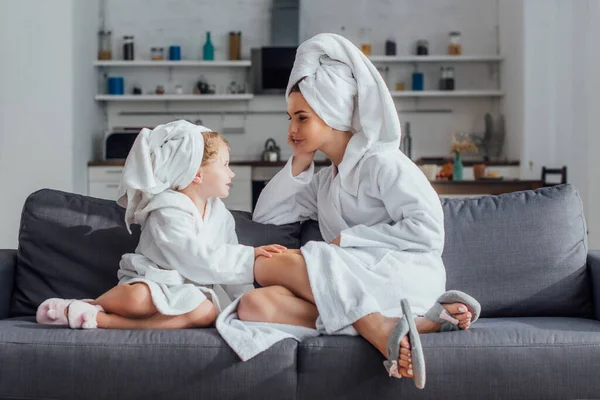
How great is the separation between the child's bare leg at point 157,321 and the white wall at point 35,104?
14.5 feet

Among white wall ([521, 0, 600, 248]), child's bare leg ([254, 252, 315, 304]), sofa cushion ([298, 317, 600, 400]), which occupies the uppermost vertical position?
white wall ([521, 0, 600, 248])

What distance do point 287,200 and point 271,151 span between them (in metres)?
4.56

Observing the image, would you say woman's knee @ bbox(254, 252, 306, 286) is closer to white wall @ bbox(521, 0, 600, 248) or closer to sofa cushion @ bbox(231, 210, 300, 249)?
sofa cushion @ bbox(231, 210, 300, 249)

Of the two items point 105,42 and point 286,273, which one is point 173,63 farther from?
point 286,273

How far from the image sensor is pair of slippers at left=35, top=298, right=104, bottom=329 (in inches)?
80.2

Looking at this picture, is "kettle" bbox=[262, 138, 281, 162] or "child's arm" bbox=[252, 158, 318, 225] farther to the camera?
"kettle" bbox=[262, 138, 281, 162]

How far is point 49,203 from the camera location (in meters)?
2.47

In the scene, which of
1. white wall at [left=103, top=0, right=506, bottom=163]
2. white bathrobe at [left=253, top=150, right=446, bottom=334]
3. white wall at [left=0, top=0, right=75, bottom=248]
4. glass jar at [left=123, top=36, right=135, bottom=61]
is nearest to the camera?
white bathrobe at [left=253, top=150, right=446, bottom=334]

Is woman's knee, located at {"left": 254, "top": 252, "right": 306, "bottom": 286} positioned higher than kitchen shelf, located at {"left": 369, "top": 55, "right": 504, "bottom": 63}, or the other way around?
kitchen shelf, located at {"left": 369, "top": 55, "right": 504, "bottom": 63}

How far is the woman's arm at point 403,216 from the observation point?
2129mm

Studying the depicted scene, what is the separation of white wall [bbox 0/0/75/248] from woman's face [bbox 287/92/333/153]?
4339mm

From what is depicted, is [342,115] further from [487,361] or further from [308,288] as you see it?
[487,361]

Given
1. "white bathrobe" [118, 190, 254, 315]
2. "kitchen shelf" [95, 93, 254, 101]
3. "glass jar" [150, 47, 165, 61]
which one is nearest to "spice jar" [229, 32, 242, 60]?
"kitchen shelf" [95, 93, 254, 101]

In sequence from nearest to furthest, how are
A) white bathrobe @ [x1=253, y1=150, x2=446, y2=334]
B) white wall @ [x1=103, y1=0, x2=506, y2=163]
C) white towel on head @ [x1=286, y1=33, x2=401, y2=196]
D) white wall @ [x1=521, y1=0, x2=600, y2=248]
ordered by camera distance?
white bathrobe @ [x1=253, y1=150, x2=446, y2=334], white towel on head @ [x1=286, y1=33, x2=401, y2=196], white wall @ [x1=521, y1=0, x2=600, y2=248], white wall @ [x1=103, y1=0, x2=506, y2=163]
